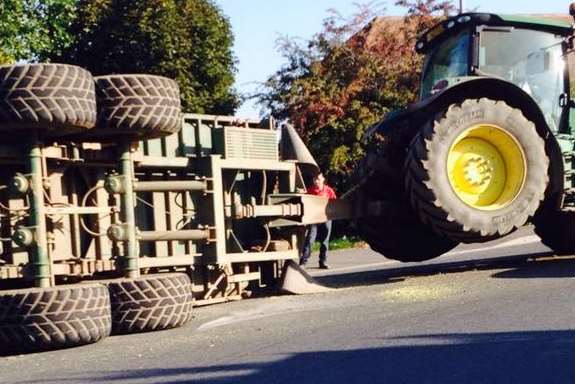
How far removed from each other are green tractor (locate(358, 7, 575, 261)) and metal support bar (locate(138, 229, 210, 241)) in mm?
2087

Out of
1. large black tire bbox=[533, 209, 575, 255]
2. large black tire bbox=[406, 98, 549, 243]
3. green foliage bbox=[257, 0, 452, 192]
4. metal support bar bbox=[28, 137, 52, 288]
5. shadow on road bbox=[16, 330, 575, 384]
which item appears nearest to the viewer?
shadow on road bbox=[16, 330, 575, 384]

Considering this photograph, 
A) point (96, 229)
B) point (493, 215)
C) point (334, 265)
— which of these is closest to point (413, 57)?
point (334, 265)

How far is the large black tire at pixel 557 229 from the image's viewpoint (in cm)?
941

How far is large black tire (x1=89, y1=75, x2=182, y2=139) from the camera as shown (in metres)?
6.82

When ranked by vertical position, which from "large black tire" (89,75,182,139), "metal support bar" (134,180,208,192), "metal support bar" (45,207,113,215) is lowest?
"metal support bar" (45,207,113,215)

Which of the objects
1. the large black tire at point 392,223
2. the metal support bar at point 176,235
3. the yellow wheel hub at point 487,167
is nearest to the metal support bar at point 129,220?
the metal support bar at point 176,235

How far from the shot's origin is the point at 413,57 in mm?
21969

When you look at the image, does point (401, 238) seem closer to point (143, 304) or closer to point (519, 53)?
point (519, 53)

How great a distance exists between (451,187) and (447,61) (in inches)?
83.7

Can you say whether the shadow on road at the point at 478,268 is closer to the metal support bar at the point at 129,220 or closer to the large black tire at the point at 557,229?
the large black tire at the point at 557,229

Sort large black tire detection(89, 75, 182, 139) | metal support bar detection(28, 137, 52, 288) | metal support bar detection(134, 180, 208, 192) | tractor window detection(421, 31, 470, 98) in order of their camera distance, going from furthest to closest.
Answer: tractor window detection(421, 31, 470, 98), metal support bar detection(134, 180, 208, 192), large black tire detection(89, 75, 182, 139), metal support bar detection(28, 137, 52, 288)

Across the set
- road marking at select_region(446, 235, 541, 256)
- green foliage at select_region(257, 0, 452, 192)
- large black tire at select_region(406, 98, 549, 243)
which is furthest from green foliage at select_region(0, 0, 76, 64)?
large black tire at select_region(406, 98, 549, 243)

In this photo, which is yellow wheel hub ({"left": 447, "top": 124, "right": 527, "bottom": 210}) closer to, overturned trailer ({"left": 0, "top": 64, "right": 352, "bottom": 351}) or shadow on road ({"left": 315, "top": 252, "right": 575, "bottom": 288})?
shadow on road ({"left": 315, "top": 252, "right": 575, "bottom": 288})

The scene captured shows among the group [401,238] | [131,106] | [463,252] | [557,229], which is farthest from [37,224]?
[463,252]
